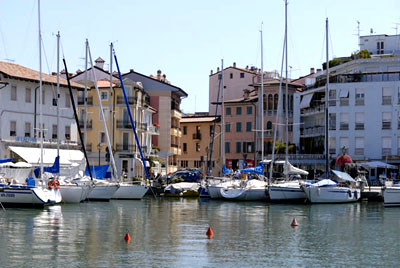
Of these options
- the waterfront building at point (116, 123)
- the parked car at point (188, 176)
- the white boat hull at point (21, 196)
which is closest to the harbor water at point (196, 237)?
the white boat hull at point (21, 196)

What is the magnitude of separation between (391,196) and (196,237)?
27566mm

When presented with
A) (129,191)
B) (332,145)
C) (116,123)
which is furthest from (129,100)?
(129,191)

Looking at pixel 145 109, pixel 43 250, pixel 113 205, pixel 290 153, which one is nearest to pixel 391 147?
pixel 290 153

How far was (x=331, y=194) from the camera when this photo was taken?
61.7 m

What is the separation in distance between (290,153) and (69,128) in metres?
30.4

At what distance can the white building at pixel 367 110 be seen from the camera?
84.3 metres

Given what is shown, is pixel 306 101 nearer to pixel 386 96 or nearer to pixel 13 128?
pixel 386 96

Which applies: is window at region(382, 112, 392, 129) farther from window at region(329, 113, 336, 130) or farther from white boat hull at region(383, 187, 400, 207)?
white boat hull at region(383, 187, 400, 207)

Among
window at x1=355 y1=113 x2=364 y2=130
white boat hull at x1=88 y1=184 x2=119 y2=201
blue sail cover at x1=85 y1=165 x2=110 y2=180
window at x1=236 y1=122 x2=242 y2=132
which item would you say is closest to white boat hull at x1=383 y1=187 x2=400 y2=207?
white boat hull at x1=88 y1=184 x2=119 y2=201

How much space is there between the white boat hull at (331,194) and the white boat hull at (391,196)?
4.57 meters

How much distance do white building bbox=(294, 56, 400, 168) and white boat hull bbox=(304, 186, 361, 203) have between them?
21.3 m

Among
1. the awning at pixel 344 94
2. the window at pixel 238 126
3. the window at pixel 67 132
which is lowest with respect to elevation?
the window at pixel 67 132

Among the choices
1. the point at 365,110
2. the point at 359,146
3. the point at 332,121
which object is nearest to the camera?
the point at 365,110

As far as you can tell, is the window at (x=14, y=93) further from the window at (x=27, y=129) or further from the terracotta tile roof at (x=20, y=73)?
the window at (x=27, y=129)
